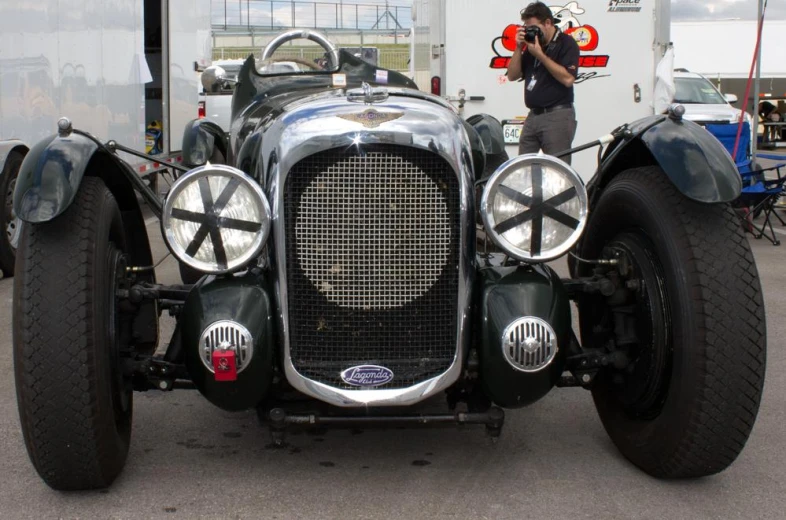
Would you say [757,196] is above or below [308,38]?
below

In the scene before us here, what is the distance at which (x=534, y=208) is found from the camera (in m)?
3.12

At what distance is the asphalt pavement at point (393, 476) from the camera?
3.06 m

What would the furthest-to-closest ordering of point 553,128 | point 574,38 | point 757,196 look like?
point 574,38
point 757,196
point 553,128

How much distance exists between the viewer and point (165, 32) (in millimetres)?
11047

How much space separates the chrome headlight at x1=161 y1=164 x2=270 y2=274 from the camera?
10.0 feet

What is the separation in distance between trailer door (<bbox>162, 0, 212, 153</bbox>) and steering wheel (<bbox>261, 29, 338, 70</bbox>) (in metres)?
5.44

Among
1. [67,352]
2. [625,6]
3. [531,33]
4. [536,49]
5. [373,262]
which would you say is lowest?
[67,352]

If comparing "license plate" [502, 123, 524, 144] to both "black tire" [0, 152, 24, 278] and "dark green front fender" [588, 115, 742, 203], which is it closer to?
"black tire" [0, 152, 24, 278]

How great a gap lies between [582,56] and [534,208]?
22.6 feet

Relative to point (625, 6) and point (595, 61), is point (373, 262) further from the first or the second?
point (625, 6)

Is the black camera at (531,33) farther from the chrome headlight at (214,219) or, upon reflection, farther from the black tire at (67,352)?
the black tire at (67,352)

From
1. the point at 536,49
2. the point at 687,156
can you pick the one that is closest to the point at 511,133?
the point at 536,49

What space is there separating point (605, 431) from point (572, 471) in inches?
19.3

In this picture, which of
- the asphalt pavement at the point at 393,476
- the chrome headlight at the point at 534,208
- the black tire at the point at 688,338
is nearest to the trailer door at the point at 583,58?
the asphalt pavement at the point at 393,476
